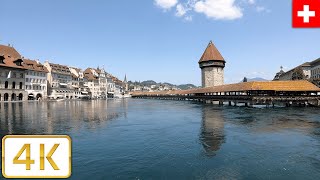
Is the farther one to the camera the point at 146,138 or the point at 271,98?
the point at 271,98

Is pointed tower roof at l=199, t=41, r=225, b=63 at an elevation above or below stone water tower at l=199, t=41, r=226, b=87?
above

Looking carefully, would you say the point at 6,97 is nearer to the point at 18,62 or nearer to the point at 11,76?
the point at 11,76

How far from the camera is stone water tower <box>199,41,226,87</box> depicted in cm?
6494

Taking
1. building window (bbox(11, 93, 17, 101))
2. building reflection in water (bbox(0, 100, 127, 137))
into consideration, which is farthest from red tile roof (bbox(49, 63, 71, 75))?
building reflection in water (bbox(0, 100, 127, 137))

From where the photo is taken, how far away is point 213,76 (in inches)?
2559

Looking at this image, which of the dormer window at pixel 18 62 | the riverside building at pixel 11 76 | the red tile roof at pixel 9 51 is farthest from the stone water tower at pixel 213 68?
the red tile roof at pixel 9 51

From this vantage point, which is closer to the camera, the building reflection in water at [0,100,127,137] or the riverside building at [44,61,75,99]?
the building reflection in water at [0,100,127,137]

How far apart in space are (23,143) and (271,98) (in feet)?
125

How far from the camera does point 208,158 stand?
981 cm

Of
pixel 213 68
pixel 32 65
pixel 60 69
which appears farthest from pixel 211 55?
pixel 60 69

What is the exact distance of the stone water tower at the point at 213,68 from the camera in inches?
2557

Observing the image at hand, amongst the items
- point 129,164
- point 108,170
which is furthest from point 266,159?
point 108,170

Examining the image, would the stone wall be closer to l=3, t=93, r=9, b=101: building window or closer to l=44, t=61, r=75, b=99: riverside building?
l=44, t=61, r=75, b=99: riverside building

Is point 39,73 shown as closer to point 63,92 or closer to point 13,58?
point 13,58
